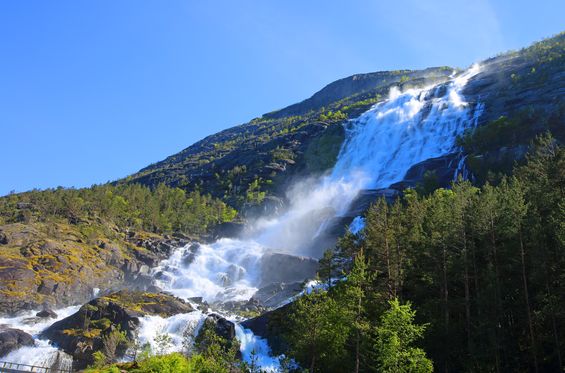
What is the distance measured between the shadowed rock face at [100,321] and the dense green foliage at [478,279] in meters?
30.9

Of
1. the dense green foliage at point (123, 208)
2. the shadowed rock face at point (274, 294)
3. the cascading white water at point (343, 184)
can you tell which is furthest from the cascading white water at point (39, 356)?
the dense green foliage at point (123, 208)

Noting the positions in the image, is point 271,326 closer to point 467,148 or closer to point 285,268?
point 285,268

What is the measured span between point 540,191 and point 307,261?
2229 inches

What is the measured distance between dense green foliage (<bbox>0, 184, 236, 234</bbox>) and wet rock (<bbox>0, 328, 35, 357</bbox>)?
154 ft

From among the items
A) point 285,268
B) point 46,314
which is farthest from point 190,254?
point 46,314

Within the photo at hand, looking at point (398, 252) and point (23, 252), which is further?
point (23, 252)

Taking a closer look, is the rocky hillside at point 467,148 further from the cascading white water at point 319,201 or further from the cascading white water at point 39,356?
the cascading white water at point 39,356

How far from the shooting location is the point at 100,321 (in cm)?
5925

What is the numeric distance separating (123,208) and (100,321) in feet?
214

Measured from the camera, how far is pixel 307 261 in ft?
301

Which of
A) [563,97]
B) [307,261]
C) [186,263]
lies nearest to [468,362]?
[307,261]

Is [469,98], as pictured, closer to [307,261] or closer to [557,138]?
[557,138]

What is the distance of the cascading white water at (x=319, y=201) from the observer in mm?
64881

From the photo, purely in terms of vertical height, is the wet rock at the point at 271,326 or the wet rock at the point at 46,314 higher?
the wet rock at the point at 46,314
